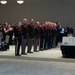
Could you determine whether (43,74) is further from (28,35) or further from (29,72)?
(28,35)

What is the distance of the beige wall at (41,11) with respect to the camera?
29.4 metres

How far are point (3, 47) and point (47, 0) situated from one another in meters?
11.8

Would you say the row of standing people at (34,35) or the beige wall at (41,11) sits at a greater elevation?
the beige wall at (41,11)

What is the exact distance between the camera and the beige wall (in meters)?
29.4

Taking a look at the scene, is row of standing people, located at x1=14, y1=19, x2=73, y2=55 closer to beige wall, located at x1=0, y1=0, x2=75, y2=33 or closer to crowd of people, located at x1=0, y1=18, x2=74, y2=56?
crowd of people, located at x1=0, y1=18, x2=74, y2=56

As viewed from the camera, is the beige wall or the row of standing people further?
the beige wall

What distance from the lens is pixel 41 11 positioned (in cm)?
3000

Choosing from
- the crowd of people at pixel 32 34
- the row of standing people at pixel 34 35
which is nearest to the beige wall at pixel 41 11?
the crowd of people at pixel 32 34

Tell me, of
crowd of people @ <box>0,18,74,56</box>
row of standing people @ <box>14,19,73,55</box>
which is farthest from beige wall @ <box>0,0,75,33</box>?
row of standing people @ <box>14,19,73,55</box>

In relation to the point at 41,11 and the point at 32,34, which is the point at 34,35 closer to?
the point at 32,34

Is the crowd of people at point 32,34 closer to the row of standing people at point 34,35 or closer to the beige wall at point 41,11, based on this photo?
the row of standing people at point 34,35

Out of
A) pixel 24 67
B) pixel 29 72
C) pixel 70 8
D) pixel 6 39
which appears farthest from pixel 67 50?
pixel 70 8

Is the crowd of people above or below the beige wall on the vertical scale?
below

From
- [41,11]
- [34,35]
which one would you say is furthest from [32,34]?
[41,11]
